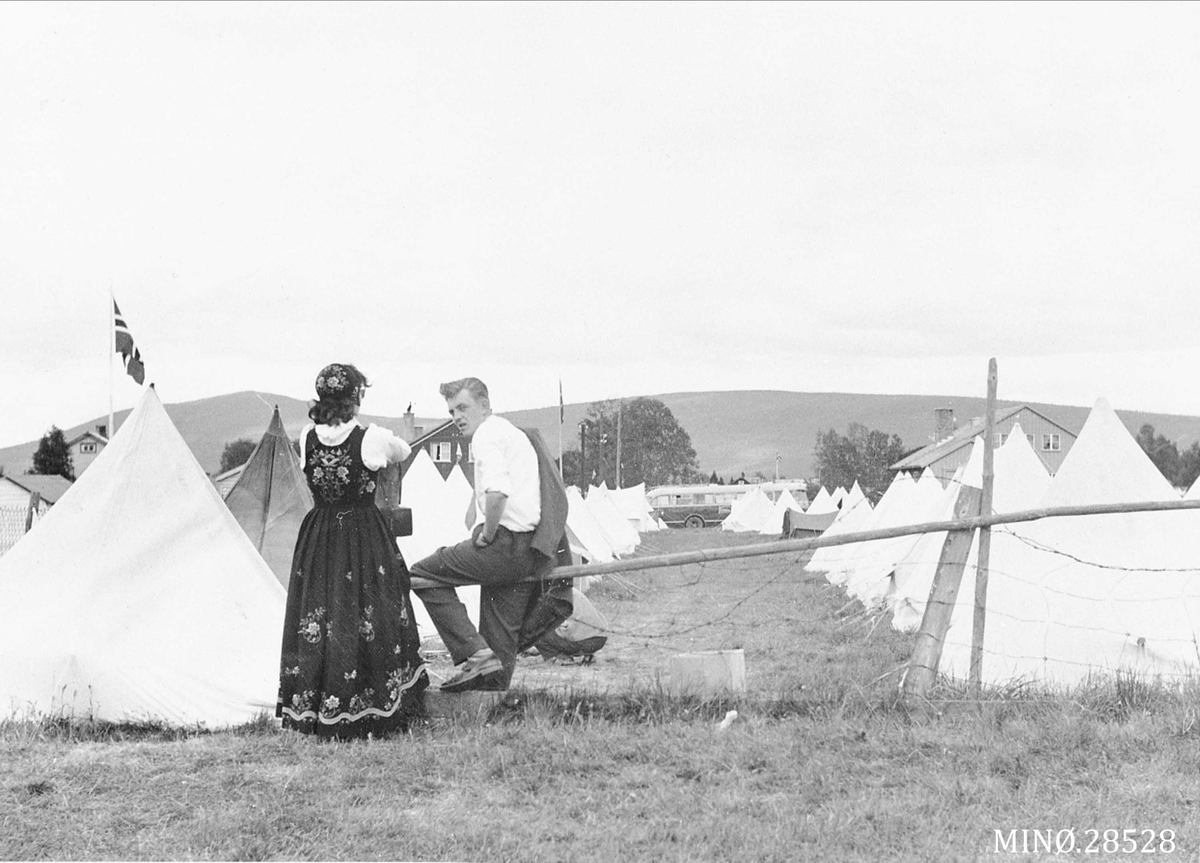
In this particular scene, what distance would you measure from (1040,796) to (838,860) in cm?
111

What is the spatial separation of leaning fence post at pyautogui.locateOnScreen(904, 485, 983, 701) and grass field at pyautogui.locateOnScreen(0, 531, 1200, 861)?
0.38 ft

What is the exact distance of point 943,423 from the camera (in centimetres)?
7550

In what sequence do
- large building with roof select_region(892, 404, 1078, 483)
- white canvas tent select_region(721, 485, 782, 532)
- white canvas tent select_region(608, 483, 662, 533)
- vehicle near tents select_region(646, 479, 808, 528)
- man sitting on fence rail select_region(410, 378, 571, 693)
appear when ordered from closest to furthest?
man sitting on fence rail select_region(410, 378, 571, 693) < white canvas tent select_region(608, 483, 662, 533) < white canvas tent select_region(721, 485, 782, 532) < vehicle near tents select_region(646, 479, 808, 528) < large building with roof select_region(892, 404, 1078, 483)

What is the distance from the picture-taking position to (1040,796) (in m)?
4.58

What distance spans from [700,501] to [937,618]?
175 feet

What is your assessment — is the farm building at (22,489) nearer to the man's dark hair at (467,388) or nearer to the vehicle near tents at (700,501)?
the vehicle near tents at (700,501)

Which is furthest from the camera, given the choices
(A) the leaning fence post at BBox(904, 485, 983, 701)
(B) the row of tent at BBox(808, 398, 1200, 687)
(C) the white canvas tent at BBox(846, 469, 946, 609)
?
(C) the white canvas tent at BBox(846, 469, 946, 609)

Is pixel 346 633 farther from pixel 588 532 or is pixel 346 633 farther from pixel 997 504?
pixel 588 532

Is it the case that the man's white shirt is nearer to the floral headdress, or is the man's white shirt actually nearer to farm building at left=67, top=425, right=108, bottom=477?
the floral headdress

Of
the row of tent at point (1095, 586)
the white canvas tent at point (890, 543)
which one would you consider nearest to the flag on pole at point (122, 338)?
the white canvas tent at point (890, 543)

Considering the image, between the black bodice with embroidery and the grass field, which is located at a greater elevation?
the black bodice with embroidery

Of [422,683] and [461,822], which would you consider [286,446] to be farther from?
[461,822]

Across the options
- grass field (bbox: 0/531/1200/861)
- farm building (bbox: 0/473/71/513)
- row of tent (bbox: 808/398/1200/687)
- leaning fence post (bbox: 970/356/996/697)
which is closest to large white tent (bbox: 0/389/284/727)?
grass field (bbox: 0/531/1200/861)

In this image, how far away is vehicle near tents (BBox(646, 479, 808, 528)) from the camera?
58344mm
